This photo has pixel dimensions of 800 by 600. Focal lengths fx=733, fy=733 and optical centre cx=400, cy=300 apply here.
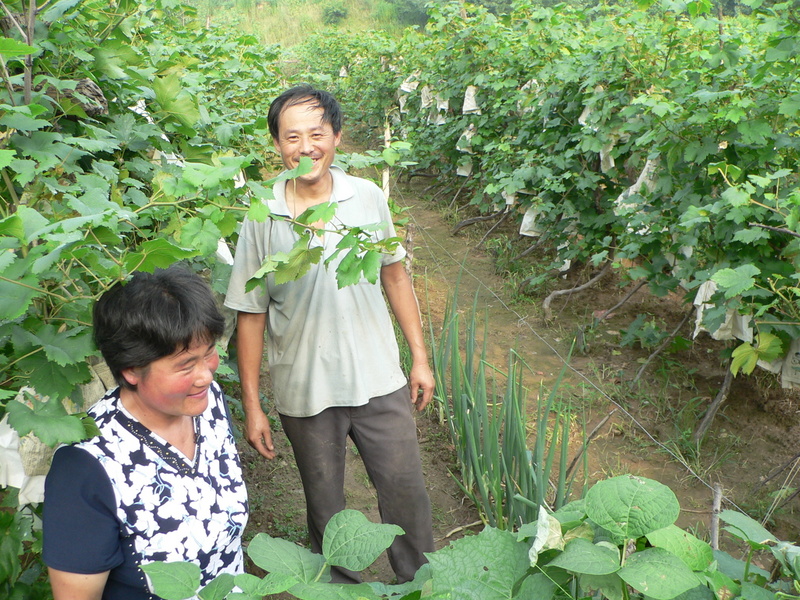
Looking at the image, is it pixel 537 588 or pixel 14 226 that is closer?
pixel 537 588

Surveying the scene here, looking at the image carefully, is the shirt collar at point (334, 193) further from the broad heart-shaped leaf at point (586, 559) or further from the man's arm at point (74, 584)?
the broad heart-shaped leaf at point (586, 559)

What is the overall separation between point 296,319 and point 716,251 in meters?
2.07

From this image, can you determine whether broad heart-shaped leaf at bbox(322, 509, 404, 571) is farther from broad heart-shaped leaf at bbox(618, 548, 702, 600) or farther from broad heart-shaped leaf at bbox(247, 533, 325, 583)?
broad heart-shaped leaf at bbox(618, 548, 702, 600)

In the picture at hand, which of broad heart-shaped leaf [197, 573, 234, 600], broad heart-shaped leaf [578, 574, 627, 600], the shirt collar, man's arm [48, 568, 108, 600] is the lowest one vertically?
man's arm [48, 568, 108, 600]

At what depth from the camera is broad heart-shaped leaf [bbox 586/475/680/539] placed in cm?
73

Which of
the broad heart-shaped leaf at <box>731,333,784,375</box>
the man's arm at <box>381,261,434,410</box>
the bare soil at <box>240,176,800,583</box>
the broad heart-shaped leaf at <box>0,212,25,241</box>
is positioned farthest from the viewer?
the bare soil at <box>240,176,800,583</box>

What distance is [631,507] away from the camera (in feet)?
2.42

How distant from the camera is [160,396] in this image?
133cm

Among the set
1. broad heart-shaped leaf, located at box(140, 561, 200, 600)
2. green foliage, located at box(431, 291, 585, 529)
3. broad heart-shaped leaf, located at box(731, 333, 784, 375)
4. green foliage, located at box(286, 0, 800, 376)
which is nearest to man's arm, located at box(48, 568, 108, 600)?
broad heart-shaped leaf, located at box(140, 561, 200, 600)

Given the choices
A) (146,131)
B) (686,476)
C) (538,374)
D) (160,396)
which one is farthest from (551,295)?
(160,396)

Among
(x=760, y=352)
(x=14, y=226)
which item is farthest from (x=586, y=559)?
(x=760, y=352)

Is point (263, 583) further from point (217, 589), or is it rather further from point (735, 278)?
point (735, 278)

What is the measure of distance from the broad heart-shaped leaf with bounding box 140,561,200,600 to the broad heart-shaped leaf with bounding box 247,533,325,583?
69mm

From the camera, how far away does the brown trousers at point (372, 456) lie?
2.13 metres
